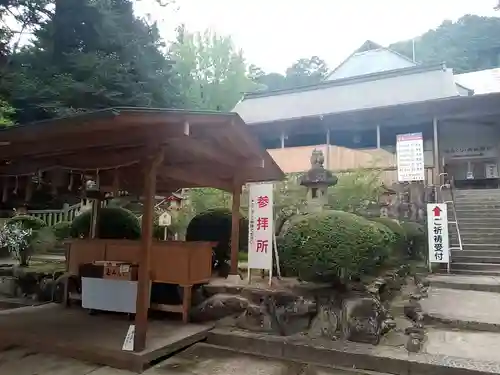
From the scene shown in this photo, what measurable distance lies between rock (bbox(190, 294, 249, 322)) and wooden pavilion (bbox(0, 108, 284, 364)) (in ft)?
2.52

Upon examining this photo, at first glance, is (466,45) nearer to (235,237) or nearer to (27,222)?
(235,237)

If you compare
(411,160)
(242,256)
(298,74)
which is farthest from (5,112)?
(298,74)

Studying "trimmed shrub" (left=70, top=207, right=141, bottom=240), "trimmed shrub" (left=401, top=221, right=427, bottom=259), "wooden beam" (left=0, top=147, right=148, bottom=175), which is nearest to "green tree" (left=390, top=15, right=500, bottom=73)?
"trimmed shrub" (left=401, top=221, right=427, bottom=259)

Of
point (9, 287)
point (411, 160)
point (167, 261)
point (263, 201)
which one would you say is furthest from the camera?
point (411, 160)

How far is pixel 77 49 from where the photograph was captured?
16359mm

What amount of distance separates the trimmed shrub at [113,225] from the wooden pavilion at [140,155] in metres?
1.62

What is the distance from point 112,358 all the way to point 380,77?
64.9 feet

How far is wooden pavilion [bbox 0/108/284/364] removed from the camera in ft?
14.1

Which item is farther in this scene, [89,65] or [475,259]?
[89,65]

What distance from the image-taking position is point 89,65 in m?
15.1

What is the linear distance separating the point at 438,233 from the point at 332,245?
19.4ft

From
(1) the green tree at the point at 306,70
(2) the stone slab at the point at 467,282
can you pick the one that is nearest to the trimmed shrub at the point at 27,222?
(2) the stone slab at the point at 467,282

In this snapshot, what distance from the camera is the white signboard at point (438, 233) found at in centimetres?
950

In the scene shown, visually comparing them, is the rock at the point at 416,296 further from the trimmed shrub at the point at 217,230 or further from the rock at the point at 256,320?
the trimmed shrub at the point at 217,230
